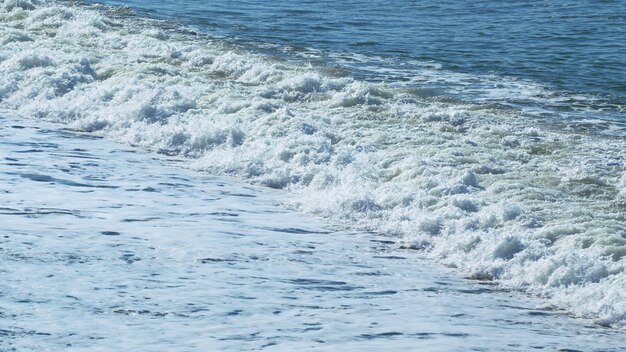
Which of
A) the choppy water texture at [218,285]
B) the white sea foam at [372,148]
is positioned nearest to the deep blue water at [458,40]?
the white sea foam at [372,148]

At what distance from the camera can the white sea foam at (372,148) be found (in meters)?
9.09

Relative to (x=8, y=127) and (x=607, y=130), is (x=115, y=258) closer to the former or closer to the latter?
(x=8, y=127)

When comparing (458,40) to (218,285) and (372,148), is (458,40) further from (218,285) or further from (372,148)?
(218,285)

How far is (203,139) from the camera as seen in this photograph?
1323 centimetres

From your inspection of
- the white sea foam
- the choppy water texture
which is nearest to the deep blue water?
the white sea foam

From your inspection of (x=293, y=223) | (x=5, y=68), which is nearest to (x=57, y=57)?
(x=5, y=68)

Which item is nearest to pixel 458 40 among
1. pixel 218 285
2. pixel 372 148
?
pixel 372 148

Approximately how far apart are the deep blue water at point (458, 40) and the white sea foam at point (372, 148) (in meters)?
1.21

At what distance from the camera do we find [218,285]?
27.5 feet

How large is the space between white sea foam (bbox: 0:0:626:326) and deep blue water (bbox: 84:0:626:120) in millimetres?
1207

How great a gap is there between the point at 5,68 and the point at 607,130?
8.80 meters

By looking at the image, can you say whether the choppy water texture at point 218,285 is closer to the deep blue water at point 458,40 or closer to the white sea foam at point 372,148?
the white sea foam at point 372,148

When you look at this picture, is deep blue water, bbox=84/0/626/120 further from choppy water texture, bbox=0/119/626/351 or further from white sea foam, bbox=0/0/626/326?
choppy water texture, bbox=0/119/626/351

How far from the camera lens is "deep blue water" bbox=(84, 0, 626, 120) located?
15914mm
